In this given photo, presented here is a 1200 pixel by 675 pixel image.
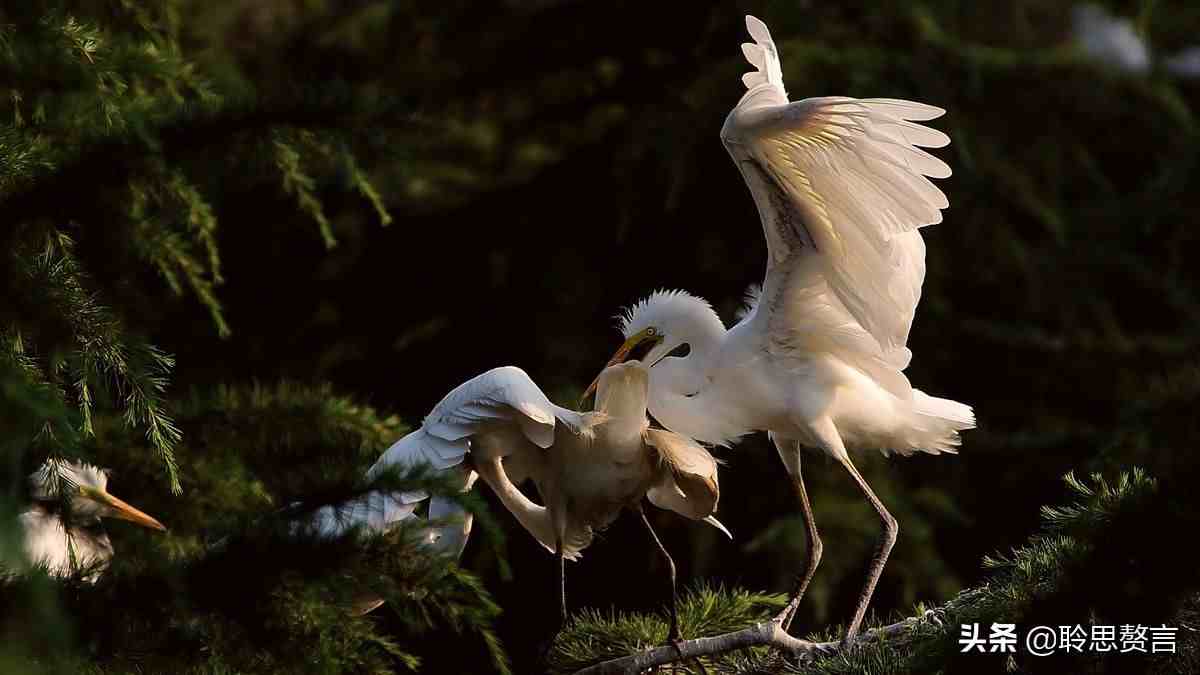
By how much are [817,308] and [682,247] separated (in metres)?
1.65

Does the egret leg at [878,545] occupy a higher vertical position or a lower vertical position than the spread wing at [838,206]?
lower

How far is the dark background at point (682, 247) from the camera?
12.4 ft

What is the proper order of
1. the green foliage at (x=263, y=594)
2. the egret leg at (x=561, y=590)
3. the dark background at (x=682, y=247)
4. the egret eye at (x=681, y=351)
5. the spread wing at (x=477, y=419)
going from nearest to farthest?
the green foliage at (x=263, y=594) < the spread wing at (x=477, y=419) < the egret leg at (x=561, y=590) < the egret eye at (x=681, y=351) < the dark background at (x=682, y=247)

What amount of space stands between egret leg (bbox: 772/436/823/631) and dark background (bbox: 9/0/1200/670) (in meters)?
0.78

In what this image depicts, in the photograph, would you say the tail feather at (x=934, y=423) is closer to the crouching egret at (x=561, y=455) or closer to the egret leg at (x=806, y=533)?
the egret leg at (x=806, y=533)

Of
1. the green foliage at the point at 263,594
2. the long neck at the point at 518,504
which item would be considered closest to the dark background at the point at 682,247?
the long neck at the point at 518,504

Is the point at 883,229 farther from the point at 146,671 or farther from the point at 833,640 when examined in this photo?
the point at 146,671

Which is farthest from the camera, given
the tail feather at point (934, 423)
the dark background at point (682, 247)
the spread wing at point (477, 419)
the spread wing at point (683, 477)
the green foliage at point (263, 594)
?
the dark background at point (682, 247)

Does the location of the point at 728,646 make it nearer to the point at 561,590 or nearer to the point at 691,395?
the point at 561,590

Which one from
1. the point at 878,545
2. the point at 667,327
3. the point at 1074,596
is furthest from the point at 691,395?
the point at 1074,596

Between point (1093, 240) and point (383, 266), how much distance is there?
2367 millimetres

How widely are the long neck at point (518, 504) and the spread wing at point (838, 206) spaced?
1.58 ft

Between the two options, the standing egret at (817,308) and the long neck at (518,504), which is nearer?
the standing egret at (817,308)

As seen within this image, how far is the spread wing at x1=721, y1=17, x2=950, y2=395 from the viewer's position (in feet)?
6.64
